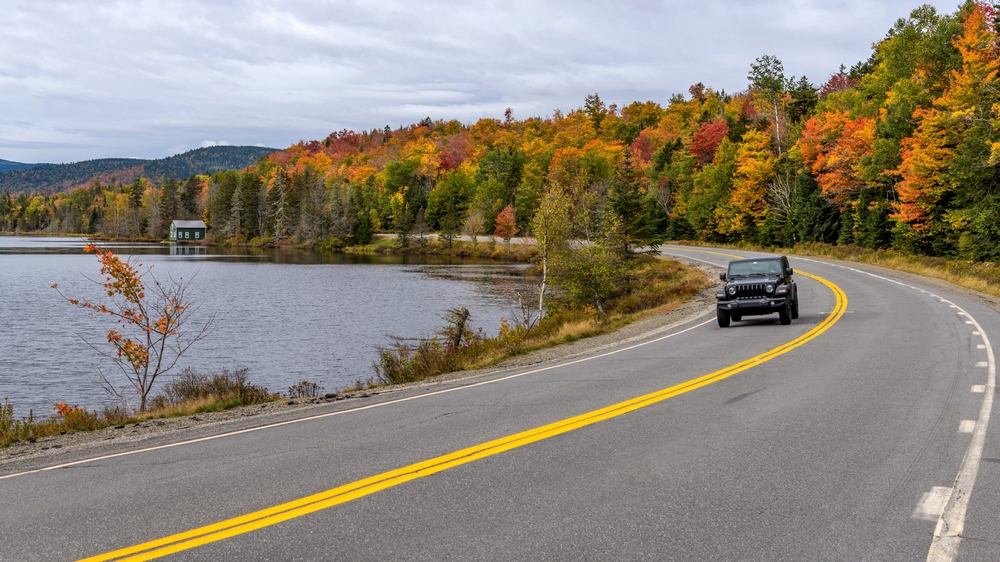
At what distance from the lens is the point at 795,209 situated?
6162 cm

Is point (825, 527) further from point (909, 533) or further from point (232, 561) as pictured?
point (232, 561)

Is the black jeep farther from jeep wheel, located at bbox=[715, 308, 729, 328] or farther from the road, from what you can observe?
the road

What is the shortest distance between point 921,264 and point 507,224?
70946mm

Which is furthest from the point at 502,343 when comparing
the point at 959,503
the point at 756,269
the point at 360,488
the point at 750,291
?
the point at 959,503

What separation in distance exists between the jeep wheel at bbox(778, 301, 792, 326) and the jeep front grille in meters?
0.65

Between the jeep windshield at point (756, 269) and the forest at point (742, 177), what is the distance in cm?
1341

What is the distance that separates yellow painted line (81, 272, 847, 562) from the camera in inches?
206

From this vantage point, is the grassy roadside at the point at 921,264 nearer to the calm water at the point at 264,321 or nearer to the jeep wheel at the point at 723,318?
the jeep wheel at the point at 723,318

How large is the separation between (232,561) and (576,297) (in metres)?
31.6

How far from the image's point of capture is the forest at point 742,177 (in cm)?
3994

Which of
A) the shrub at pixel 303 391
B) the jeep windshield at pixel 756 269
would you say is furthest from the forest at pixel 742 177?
the shrub at pixel 303 391

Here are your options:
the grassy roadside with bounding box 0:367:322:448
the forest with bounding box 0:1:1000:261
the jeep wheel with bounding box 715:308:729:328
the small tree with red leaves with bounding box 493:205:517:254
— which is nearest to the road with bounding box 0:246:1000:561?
the grassy roadside with bounding box 0:367:322:448

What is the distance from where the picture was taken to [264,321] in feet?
115

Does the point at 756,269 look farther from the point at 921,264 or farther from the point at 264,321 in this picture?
the point at 921,264
